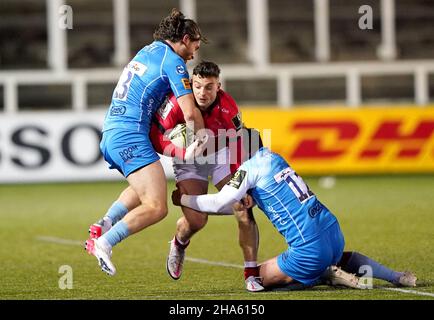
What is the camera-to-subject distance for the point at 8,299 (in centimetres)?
817

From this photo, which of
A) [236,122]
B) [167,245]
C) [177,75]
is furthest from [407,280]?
[167,245]

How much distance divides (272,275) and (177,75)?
166 centimetres

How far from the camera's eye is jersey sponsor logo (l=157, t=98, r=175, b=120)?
900 centimetres

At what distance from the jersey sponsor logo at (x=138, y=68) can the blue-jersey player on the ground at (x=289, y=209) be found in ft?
3.83

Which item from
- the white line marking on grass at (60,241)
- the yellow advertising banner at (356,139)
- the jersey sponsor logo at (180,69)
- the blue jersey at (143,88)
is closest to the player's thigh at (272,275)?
the blue jersey at (143,88)

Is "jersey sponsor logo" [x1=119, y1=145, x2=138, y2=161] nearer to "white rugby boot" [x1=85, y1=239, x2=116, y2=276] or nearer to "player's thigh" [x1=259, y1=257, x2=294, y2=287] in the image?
"white rugby boot" [x1=85, y1=239, x2=116, y2=276]

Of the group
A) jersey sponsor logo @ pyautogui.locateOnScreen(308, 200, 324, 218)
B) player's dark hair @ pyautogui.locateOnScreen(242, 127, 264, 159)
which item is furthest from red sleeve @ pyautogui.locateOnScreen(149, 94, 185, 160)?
jersey sponsor logo @ pyautogui.locateOnScreen(308, 200, 324, 218)

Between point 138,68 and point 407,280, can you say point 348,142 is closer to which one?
point 138,68

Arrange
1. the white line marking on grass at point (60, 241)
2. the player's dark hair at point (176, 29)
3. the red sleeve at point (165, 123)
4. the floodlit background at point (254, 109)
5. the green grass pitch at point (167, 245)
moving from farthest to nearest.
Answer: the floodlit background at point (254, 109)
the white line marking on grass at point (60, 241)
the red sleeve at point (165, 123)
the player's dark hair at point (176, 29)
the green grass pitch at point (167, 245)

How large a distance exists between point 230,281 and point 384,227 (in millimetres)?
4159

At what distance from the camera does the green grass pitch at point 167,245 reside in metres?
8.46

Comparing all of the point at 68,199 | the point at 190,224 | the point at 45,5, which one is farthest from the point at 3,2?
the point at 190,224

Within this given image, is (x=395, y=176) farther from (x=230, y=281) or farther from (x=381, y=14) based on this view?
→ (x=230, y=281)
